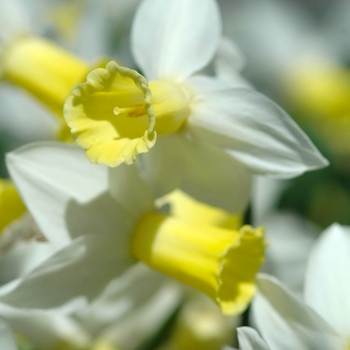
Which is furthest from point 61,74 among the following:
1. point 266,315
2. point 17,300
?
point 266,315

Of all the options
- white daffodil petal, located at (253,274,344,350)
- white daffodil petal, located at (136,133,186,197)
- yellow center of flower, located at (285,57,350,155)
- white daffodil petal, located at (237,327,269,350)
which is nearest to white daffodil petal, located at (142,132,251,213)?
white daffodil petal, located at (136,133,186,197)

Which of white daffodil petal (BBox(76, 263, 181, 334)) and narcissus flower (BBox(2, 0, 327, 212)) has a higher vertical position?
narcissus flower (BBox(2, 0, 327, 212))

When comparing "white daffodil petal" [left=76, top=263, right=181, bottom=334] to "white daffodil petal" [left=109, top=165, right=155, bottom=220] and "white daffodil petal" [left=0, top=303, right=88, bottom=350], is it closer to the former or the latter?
"white daffodil petal" [left=0, top=303, right=88, bottom=350]

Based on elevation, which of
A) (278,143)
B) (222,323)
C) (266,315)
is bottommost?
(222,323)

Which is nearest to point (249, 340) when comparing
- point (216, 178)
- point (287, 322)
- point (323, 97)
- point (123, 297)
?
point (287, 322)

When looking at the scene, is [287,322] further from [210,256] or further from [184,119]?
[184,119]

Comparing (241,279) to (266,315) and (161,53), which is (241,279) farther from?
(161,53)

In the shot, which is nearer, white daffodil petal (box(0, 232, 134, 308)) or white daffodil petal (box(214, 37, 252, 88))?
white daffodil petal (box(0, 232, 134, 308))

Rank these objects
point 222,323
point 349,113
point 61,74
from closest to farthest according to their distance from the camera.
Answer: point 61,74
point 222,323
point 349,113
